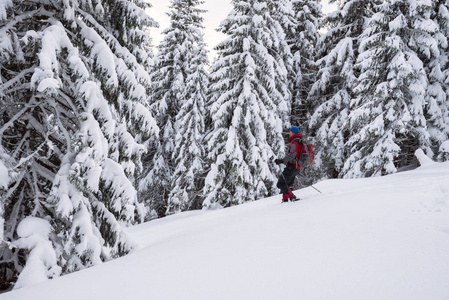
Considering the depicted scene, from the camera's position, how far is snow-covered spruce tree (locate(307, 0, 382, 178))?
15422 millimetres

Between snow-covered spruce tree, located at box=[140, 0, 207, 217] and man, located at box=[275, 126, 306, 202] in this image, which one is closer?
man, located at box=[275, 126, 306, 202]

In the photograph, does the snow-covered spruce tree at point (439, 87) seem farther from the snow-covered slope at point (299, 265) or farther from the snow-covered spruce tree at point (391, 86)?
the snow-covered slope at point (299, 265)

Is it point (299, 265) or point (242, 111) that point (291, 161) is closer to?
point (299, 265)

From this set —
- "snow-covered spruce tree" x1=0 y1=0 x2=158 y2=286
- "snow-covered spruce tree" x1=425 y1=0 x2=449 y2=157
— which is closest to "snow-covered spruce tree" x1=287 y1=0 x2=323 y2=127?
"snow-covered spruce tree" x1=425 y1=0 x2=449 y2=157

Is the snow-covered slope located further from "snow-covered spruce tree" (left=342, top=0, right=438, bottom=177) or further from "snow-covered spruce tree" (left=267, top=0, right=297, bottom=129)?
"snow-covered spruce tree" (left=267, top=0, right=297, bottom=129)

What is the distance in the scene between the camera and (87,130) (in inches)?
191

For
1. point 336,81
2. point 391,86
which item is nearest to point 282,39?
point 336,81

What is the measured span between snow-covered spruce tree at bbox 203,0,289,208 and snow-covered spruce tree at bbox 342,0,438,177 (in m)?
4.47

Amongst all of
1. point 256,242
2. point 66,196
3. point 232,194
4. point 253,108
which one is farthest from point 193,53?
point 256,242

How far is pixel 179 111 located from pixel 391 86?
12591 mm

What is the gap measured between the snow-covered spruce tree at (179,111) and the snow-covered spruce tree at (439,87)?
41.1 ft

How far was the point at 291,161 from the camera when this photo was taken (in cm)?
741

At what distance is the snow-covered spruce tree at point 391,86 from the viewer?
11914 mm

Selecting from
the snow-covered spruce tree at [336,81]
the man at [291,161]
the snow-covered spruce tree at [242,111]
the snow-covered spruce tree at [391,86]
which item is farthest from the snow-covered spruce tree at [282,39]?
the man at [291,161]
